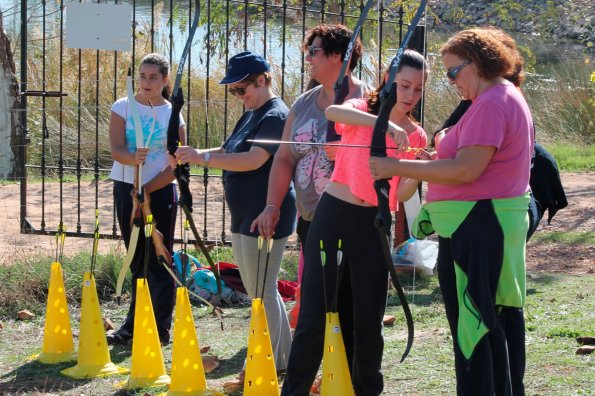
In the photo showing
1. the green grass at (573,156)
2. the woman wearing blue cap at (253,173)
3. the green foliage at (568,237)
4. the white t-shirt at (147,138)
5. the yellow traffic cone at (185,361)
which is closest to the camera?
the yellow traffic cone at (185,361)

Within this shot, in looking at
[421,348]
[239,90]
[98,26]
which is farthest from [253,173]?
[98,26]

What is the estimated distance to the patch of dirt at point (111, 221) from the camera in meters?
8.28

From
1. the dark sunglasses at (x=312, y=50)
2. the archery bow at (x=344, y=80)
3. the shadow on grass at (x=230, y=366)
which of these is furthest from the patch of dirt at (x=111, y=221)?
the archery bow at (x=344, y=80)

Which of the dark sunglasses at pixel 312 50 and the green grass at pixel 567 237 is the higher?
the dark sunglasses at pixel 312 50

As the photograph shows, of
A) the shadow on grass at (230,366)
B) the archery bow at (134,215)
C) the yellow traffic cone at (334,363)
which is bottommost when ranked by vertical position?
the shadow on grass at (230,366)

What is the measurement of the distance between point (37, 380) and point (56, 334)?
1.43 feet

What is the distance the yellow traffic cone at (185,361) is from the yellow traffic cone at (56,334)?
108 centimetres

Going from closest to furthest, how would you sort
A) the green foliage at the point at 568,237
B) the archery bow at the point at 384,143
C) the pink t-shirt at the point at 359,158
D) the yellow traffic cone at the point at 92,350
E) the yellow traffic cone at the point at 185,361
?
the archery bow at the point at 384,143 → the pink t-shirt at the point at 359,158 → the yellow traffic cone at the point at 185,361 → the yellow traffic cone at the point at 92,350 → the green foliage at the point at 568,237

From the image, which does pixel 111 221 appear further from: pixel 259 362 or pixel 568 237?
pixel 259 362

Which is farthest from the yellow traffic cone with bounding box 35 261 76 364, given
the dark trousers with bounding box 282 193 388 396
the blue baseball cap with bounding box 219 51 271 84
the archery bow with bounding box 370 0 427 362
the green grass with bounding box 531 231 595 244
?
the green grass with bounding box 531 231 595 244

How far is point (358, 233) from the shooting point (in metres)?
4.44

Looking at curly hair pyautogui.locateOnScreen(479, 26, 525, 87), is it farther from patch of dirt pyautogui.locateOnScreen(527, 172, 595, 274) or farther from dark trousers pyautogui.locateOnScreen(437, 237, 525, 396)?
patch of dirt pyautogui.locateOnScreen(527, 172, 595, 274)

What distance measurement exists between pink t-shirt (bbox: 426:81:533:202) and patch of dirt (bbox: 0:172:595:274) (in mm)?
4248

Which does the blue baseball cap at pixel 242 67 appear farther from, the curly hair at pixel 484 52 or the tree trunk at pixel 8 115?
the tree trunk at pixel 8 115
